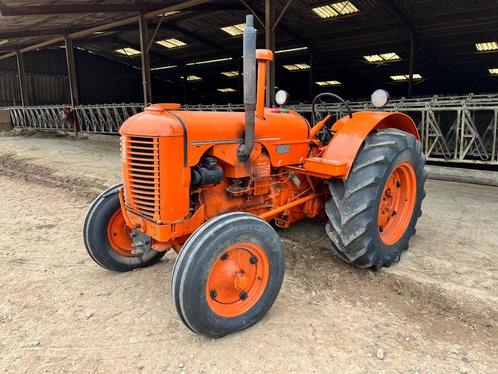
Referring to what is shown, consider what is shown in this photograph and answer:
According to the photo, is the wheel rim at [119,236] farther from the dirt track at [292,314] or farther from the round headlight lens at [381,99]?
the round headlight lens at [381,99]

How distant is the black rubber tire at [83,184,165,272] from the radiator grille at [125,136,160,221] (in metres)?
0.55

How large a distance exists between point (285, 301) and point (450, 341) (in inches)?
39.2

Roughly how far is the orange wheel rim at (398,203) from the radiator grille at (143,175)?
1.87 m

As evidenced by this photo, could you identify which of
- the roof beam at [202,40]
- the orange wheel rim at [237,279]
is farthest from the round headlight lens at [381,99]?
the roof beam at [202,40]

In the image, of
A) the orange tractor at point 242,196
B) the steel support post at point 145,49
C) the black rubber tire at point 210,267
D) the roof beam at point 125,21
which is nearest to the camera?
the black rubber tire at point 210,267

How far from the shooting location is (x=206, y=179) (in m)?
2.44

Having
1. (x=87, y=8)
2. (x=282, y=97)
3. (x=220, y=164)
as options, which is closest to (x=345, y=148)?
(x=282, y=97)

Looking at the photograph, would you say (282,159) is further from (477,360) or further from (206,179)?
(477,360)

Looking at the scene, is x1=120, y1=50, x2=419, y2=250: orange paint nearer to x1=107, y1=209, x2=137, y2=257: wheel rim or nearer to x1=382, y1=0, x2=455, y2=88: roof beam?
x1=107, y1=209, x2=137, y2=257: wheel rim

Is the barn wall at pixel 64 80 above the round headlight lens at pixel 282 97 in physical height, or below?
above

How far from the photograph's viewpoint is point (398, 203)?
11.2 ft

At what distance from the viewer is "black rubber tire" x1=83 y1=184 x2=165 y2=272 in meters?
2.91

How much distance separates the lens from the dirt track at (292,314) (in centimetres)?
207

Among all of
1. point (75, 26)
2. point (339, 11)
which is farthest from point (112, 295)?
point (75, 26)
